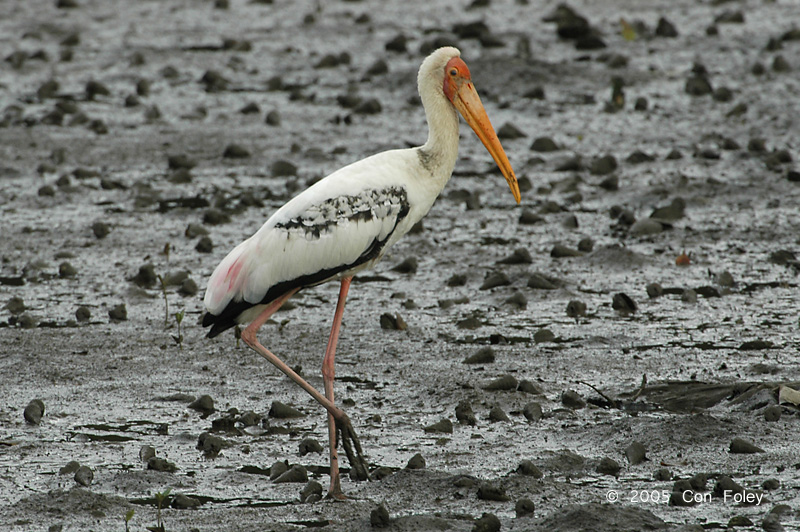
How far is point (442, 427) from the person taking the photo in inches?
237

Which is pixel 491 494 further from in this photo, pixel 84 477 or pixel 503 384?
pixel 84 477

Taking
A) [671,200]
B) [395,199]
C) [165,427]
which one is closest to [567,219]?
[671,200]

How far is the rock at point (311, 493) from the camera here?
530 centimetres

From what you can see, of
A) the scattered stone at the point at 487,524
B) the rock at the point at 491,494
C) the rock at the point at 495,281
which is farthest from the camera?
the rock at the point at 495,281

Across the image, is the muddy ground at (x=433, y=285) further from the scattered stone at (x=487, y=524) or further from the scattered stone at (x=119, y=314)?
the scattered stone at (x=487, y=524)

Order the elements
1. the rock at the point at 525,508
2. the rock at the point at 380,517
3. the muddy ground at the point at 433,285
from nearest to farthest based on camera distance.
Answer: the rock at the point at 380,517 < the rock at the point at 525,508 < the muddy ground at the point at 433,285

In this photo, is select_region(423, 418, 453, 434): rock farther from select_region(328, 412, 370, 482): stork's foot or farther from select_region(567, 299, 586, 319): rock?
select_region(567, 299, 586, 319): rock

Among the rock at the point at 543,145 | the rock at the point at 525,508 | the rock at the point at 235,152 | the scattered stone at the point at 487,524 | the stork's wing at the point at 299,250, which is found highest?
the stork's wing at the point at 299,250

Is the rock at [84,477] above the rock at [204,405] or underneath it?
above

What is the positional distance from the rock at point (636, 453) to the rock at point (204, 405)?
2.18 metres

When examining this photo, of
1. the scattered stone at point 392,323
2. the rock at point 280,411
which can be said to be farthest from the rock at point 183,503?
the scattered stone at point 392,323

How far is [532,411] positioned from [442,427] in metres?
0.47

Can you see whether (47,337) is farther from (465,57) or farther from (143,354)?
(465,57)

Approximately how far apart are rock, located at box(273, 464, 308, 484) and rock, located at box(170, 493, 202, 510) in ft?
1.40
